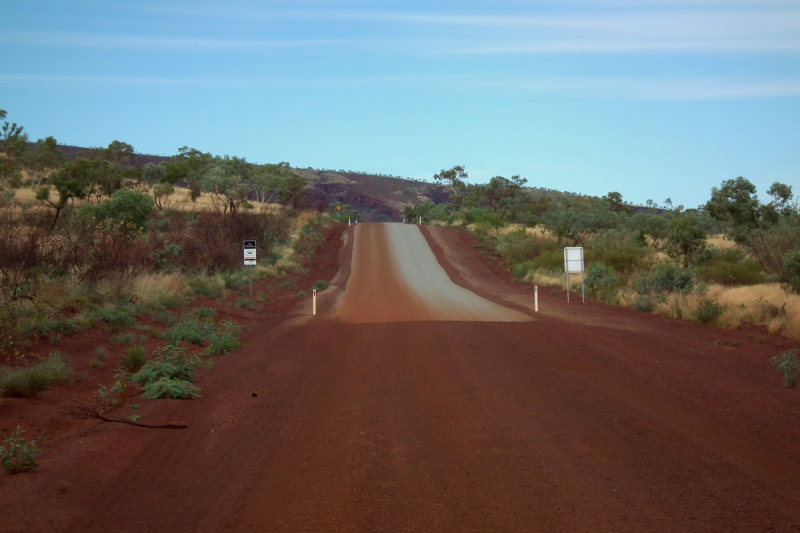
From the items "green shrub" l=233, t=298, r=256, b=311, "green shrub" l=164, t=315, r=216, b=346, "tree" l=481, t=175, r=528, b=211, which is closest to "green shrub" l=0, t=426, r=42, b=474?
"green shrub" l=164, t=315, r=216, b=346

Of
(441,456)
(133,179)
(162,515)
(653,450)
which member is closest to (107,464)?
(162,515)

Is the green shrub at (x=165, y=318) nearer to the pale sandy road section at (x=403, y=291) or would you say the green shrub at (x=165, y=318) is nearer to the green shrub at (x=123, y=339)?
the green shrub at (x=123, y=339)

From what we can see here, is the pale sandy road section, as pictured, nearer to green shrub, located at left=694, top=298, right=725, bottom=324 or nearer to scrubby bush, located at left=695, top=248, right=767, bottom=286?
green shrub, located at left=694, top=298, right=725, bottom=324

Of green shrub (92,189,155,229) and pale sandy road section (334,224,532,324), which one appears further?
green shrub (92,189,155,229)

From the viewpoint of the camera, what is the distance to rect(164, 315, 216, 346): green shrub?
1534 centimetres

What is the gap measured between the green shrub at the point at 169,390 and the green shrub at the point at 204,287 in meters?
13.1

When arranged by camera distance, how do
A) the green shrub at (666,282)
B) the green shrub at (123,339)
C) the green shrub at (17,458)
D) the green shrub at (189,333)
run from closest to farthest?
1. the green shrub at (17,458)
2. the green shrub at (123,339)
3. the green shrub at (189,333)
4. the green shrub at (666,282)

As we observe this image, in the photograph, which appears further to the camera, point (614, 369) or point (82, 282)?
point (82, 282)

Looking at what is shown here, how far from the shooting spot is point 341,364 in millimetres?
12930

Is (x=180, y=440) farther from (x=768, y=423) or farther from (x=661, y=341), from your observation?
(x=661, y=341)

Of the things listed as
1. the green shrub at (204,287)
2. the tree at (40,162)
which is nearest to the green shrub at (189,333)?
the green shrub at (204,287)

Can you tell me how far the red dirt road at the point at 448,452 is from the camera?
5523 mm

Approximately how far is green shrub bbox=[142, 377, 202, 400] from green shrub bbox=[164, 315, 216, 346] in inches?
168

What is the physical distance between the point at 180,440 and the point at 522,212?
78.8 meters
